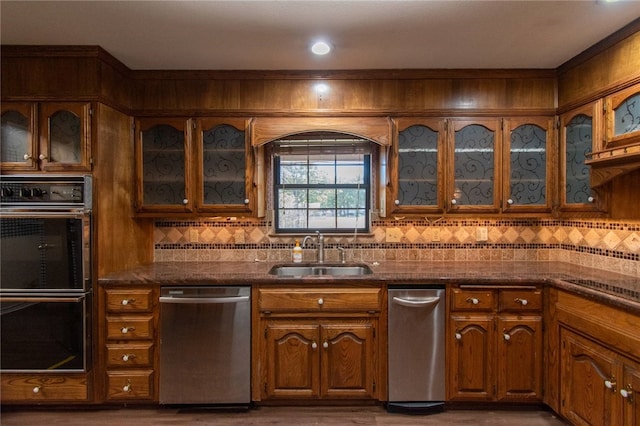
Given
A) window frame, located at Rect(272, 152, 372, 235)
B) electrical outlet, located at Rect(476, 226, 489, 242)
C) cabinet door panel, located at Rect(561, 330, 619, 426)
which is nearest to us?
cabinet door panel, located at Rect(561, 330, 619, 426)

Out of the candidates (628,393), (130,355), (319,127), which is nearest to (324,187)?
(319,127)

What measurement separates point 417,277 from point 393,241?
0.71 meters

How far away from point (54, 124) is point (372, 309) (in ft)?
8.22

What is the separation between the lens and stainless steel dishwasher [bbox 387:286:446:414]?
253cm

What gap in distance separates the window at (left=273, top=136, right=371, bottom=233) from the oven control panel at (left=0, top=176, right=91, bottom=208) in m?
1.44

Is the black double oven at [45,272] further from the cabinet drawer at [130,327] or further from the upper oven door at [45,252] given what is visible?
the cabinet drawer at [130,327]

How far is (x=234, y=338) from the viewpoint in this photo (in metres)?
2.54

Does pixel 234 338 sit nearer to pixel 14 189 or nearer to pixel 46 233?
pixel 46 233

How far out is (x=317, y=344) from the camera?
2547mm

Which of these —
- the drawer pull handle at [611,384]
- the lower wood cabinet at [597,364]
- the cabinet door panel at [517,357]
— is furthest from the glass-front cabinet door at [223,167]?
the drawer pull handle at [611,384]

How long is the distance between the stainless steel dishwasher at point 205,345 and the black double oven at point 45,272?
1.81 feet

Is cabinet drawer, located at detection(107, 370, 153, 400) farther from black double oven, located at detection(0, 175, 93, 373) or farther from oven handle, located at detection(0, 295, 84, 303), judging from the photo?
oven handle, located at detection(0, 295, 84, 303)

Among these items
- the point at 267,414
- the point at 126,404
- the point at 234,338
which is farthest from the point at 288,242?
the point at 126,404

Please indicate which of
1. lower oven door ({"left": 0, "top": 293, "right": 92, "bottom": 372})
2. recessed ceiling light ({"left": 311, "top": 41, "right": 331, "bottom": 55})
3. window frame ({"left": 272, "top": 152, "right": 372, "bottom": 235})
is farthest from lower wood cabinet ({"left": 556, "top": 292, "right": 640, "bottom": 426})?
lower oven door ({"left": 0, "top": 293, "right": 92, "bottom": 372})
